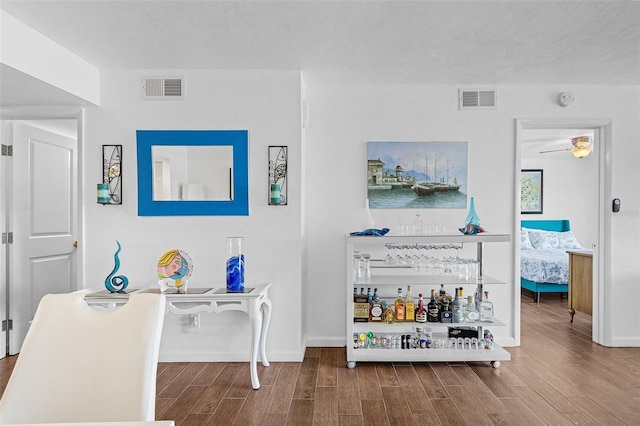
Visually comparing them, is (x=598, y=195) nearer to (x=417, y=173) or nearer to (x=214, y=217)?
(x=417, y=173)

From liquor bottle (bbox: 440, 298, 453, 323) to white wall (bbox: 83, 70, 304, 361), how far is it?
3.85 feet

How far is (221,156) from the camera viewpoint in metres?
3.55

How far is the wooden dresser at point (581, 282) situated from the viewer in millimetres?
4562

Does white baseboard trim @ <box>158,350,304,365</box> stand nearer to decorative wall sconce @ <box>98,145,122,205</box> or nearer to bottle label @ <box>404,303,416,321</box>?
bottle label @ <box>404,303,416,321</box>

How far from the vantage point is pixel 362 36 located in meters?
2.86

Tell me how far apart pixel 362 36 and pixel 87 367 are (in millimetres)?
2458

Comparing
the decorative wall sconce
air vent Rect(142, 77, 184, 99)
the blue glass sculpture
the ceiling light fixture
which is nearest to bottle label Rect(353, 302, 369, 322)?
the blue glass sculpture

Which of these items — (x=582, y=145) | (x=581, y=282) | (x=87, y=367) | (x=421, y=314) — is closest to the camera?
(x=87, y=367)

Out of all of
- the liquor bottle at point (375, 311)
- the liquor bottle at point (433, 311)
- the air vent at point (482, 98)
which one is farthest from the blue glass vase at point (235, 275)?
the air vent at point (482, 98)

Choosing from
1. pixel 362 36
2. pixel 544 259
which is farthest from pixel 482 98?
pixel 544 259

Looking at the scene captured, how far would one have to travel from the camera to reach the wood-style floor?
2.56 metres

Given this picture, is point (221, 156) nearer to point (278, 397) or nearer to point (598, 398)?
point (278, 397)

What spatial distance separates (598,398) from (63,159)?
4.97 m

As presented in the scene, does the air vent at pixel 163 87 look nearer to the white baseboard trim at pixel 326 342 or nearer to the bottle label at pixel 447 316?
the white baseboard trim at pixel 326 342
